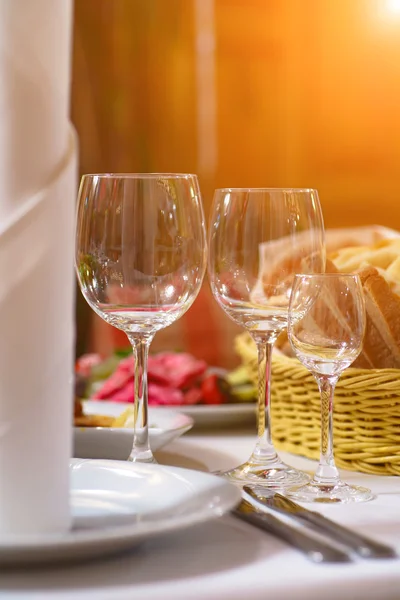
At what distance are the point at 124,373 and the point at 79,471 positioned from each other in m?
0.57

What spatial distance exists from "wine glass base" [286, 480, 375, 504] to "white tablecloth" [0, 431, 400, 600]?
0.43 feet

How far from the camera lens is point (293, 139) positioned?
3.51 metres

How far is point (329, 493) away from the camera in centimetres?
83

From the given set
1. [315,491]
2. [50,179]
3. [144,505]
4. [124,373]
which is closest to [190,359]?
[124,373]

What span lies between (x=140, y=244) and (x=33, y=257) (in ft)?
0.80

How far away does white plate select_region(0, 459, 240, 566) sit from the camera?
1.81 ft

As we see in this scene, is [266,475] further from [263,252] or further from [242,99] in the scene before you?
[242,99]

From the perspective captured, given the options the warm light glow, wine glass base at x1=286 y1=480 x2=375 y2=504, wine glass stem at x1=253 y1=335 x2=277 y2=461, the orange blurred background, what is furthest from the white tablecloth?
the warm light glow

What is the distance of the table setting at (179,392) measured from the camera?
569mm

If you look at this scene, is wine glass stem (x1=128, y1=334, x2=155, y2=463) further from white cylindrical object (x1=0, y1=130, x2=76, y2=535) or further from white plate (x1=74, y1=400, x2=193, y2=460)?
white cylindrical object (x1=0, y1=130, x2=76, y2=535)

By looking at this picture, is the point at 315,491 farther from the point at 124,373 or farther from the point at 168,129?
the point at 168,129

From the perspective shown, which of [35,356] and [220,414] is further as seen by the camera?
[220,414]

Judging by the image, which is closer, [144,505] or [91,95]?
[144,505]

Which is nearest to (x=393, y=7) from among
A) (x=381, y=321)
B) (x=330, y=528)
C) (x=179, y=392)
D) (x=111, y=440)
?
(x=179, y=392)
